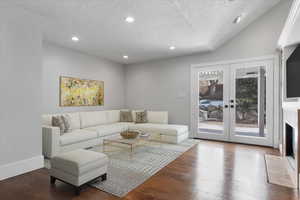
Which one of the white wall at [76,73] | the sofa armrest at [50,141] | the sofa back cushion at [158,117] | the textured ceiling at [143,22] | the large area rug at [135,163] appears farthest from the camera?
the sofa back cushion at [158,117]

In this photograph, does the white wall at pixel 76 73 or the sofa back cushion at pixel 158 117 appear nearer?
the white wall at pixel 76 73

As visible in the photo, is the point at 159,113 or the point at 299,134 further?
the point at 159,113

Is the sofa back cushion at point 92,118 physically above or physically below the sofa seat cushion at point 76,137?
above

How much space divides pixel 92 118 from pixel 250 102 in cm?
423

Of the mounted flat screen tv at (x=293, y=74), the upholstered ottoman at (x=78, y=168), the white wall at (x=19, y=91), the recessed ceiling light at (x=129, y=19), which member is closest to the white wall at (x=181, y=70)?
the mounted flat screen tv at (x=293, y=74)

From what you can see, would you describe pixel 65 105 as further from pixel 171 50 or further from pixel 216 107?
pixel 216 107

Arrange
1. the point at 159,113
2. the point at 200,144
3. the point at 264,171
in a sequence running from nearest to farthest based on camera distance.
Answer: the point at 264,171, the point at 200,144, the point at 159,113

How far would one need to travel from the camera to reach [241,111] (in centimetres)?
425

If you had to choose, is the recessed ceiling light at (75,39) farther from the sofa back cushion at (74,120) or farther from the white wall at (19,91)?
the sofa back cushion at (74,120)

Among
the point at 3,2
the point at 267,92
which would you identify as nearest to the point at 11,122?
the point at 3,2

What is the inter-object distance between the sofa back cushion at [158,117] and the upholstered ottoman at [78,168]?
292 centimetres

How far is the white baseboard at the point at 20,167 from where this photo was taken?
2.37 m

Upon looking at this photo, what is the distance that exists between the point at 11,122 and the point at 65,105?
1857mm

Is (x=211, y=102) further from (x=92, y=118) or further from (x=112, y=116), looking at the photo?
(x=92, y=118)
